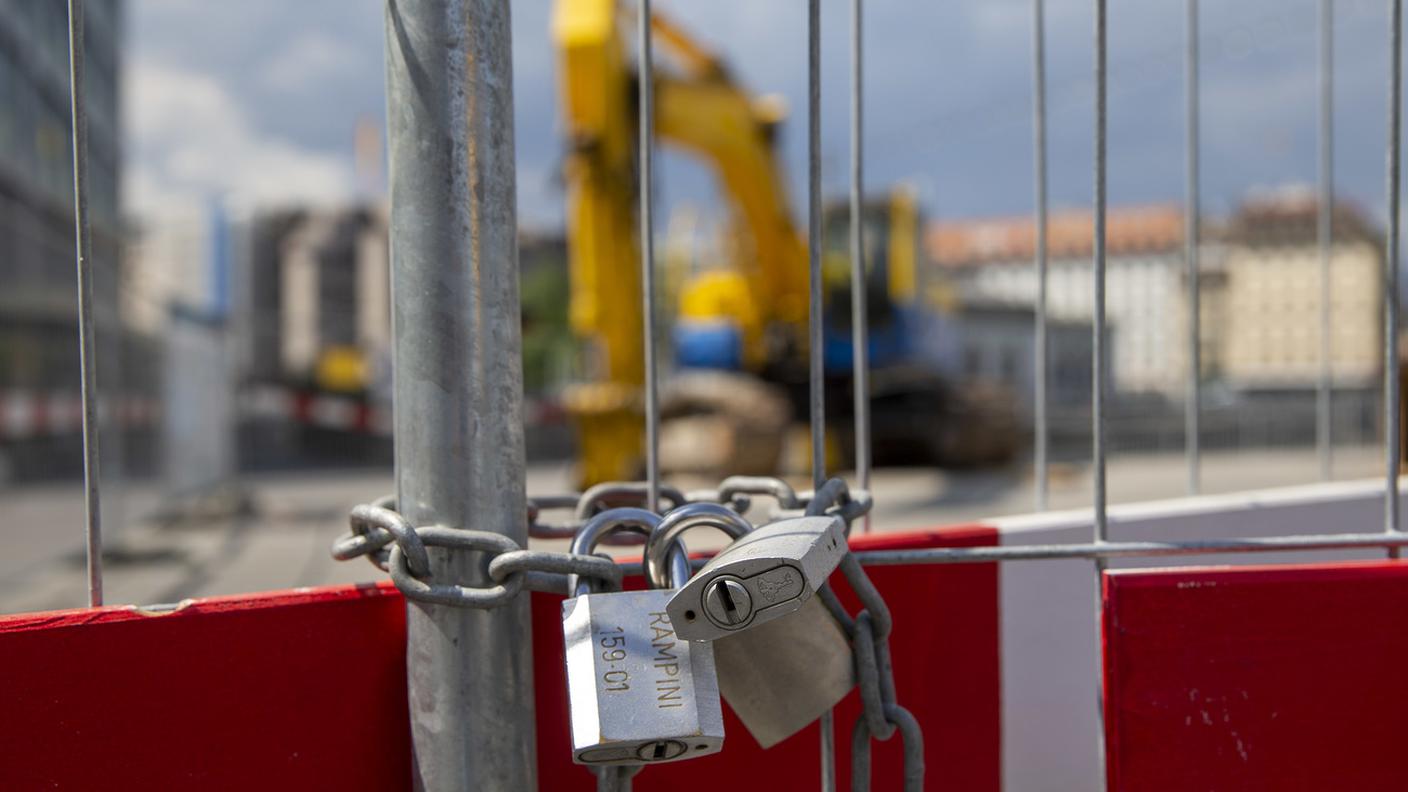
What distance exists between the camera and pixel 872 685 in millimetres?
1225

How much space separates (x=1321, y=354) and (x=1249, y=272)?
31899 mm

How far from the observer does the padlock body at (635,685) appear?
3.33ft

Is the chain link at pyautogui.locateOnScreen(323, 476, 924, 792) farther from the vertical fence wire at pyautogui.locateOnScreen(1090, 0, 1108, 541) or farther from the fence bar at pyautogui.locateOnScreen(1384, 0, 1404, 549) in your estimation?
the fence bar at pyautogui.locateOnScreen(1384, 0, 1404, 549)

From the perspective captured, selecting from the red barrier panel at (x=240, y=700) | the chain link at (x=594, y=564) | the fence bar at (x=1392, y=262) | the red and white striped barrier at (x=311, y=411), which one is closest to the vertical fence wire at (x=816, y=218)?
the chain link at (x=594, y=564)

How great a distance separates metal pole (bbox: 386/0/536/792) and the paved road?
0.83 meters

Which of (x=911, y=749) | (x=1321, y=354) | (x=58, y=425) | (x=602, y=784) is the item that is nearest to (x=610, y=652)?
(x=602, y=784)

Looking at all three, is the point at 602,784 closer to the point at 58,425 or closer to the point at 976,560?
the point at 976,560

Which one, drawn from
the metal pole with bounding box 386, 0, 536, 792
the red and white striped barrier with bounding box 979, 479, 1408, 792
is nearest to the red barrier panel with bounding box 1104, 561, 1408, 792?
the red and white striped barrier with bounding box 979, 479, 1408, 792

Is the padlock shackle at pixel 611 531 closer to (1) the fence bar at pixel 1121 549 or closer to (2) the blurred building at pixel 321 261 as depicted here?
(1) the fence bar at pixel 1121 549

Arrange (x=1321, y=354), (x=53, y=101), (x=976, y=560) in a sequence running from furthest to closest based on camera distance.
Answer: (x=53, y=101) < (x=1321, y=354) < (x=976, y=560)

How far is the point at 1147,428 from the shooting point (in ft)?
74.0

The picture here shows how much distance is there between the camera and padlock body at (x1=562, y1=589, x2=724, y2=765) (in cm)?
101

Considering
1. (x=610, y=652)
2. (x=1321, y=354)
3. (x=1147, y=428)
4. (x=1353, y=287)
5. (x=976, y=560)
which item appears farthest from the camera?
(x=1147, y=428)

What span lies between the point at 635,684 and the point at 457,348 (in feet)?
1.30
